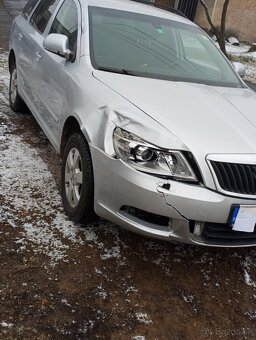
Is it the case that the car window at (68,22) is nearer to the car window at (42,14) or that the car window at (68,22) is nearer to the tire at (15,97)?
the car window at (42,14)

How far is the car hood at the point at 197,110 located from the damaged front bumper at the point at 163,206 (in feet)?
0.94

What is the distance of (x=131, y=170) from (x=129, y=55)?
1.43 metres

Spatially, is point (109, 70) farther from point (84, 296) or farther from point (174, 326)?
point (174, 326)

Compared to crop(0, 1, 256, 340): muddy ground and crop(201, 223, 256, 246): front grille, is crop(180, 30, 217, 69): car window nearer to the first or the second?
crop(0, 1, 256, 340): muddy ground

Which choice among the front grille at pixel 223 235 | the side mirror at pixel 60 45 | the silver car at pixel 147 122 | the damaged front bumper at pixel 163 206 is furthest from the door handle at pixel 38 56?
the front grille at pixel 223 235

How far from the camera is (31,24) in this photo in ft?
16.0

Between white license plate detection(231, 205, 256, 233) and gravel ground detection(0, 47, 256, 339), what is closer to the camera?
gravel ground detection(0, 47, 256, 339)

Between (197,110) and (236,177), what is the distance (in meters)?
0.62

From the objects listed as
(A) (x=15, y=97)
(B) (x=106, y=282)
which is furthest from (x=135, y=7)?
(B) (x=106, y=282)

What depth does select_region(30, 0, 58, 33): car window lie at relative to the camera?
443 cm

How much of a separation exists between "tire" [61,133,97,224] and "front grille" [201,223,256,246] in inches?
32.6

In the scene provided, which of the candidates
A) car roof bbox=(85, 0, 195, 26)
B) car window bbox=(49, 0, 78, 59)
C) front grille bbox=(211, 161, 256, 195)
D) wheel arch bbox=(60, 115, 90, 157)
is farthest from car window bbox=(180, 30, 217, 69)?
front grille bbox=(211, 161, 256, 195)

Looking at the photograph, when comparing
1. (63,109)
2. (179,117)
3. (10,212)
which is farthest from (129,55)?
(10,212)

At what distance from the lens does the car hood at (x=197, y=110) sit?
262 centimetres
